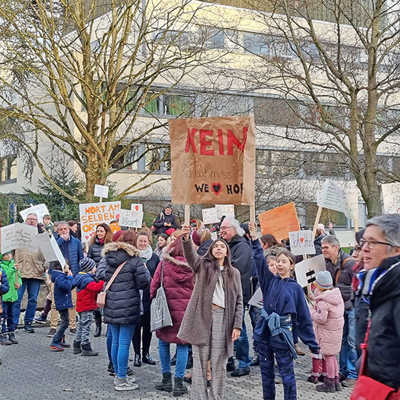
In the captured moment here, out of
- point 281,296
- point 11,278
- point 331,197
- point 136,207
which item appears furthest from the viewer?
point 136,207

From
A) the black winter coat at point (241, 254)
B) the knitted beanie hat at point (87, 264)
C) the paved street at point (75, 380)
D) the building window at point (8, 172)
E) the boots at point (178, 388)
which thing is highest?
the building window at point (8, 172)

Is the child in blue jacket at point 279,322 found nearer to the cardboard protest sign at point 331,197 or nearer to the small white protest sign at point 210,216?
the cardboard protest sign at point 331,197

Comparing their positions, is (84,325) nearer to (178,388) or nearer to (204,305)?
(178,388)

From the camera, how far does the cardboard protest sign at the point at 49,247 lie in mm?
9469

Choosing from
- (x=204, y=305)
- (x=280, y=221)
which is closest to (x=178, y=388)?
(x=204, y=305)

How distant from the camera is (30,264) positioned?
11.6 metres

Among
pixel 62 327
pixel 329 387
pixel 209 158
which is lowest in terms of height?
pixel 329 387

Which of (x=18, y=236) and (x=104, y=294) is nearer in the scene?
(x=104, y=294)

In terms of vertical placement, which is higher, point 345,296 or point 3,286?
point 3,286

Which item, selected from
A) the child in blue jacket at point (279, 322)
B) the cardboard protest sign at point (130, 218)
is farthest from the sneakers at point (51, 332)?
the child in blue jacket at point (279, 322)

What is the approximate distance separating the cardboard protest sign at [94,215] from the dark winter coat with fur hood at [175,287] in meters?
5.65

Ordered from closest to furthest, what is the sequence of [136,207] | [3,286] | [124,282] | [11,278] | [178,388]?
1. [178,388]
2. [124,282]
3. [3,286]
4. [11,278]
5. [136,207]

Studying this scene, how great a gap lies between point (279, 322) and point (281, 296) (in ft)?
0.93

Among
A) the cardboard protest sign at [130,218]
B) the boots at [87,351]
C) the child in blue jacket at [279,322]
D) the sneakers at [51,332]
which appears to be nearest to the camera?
the child in blue jacket at [279,322]
